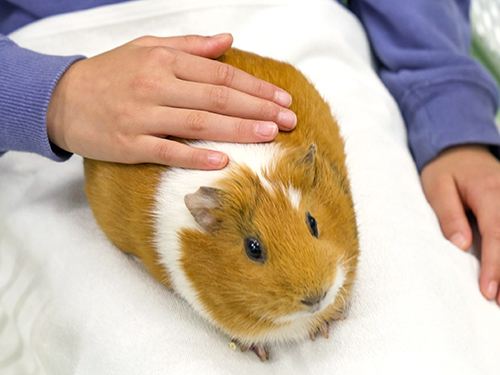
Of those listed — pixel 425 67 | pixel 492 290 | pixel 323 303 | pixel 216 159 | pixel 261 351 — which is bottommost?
pixel 492 290

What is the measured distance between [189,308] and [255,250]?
0.46m

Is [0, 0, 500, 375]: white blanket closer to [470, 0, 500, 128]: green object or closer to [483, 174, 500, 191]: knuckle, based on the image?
[483, 174, 500, 191]: knuckle

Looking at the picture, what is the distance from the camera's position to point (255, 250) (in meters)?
1.11

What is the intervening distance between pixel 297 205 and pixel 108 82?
718 mm

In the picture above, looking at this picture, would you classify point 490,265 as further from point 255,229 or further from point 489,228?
point 255,229

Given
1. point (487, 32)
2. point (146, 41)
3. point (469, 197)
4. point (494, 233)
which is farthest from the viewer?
point (487, 32)

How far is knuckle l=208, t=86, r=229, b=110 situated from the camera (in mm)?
1313

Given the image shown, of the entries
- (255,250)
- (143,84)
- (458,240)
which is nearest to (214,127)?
(143,84)

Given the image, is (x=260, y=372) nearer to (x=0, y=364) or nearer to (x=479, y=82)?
(x=0, y=364)

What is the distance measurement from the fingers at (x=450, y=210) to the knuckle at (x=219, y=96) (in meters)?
1.00

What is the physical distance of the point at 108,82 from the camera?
55.4 inches

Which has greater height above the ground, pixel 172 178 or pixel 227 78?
pixel 227 78

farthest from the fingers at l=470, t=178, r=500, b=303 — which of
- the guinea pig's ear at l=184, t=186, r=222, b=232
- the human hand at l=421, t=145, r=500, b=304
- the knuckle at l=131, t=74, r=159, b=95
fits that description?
the knuckle at l=131, t=74, r=159, b=95

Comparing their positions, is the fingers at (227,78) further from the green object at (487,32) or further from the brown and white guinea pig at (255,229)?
the green object at (487,32)
